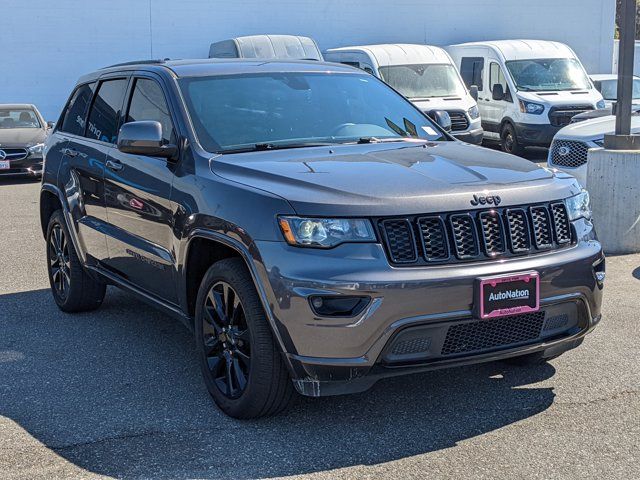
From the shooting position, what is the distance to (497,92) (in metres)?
19.2

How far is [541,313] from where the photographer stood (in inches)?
182

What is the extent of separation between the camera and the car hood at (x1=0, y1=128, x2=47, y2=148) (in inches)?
657

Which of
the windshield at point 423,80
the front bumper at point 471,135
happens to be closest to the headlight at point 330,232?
the front bumper at point 471,135

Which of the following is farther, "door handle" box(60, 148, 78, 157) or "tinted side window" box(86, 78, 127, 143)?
"door handle" box(60, 148, 78, 157)

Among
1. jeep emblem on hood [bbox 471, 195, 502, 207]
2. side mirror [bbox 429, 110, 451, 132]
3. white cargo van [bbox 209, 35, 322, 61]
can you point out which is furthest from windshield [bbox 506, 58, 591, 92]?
jeep emblem on hood [bbox 471, 195, 502, 207]

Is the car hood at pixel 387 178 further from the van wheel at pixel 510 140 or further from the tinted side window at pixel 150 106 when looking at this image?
the van wheel at pixel 510 140

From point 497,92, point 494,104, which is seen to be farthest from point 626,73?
point 494,104

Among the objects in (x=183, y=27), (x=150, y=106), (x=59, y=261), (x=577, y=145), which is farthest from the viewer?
(x=183, y=27)

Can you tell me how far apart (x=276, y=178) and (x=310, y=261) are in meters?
0.59

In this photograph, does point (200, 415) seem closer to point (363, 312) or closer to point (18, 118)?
point (363, 312)

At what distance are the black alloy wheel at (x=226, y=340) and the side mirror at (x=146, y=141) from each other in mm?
878

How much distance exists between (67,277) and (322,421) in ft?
10.1

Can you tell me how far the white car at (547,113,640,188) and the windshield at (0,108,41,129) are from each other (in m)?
10.3

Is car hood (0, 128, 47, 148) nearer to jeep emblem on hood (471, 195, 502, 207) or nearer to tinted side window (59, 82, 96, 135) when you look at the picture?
tinted side window (59, 82, 96, 135)
